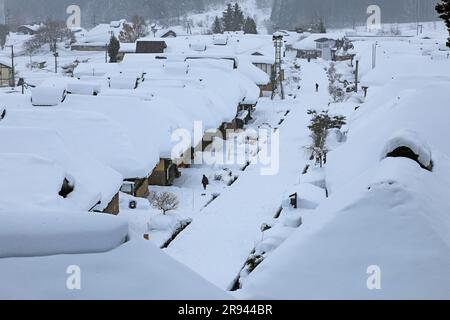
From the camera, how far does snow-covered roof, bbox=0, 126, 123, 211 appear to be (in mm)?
17625

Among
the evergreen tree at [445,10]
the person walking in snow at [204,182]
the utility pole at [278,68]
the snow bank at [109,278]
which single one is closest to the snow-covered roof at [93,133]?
the person walking in snow at [204,182]

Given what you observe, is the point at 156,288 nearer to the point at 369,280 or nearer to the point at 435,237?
the point at 369,280

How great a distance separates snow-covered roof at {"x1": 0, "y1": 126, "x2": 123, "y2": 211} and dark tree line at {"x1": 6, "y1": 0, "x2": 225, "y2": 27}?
141294mm

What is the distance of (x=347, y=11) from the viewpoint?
14712 cm

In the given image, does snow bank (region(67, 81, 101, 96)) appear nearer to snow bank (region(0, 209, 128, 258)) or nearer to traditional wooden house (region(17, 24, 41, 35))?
snow bank (region(0, 209, 128, 258))

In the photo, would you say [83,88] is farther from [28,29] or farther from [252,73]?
[28,29]

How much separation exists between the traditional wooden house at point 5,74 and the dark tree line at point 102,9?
101 m

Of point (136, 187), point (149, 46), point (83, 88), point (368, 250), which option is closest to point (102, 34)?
point (149, 46)

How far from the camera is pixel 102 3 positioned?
163m

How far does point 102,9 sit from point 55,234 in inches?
6450

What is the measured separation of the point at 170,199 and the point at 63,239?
16435 millimetres

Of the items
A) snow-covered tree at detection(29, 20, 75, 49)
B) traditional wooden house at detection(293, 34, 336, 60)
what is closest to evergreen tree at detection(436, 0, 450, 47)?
traditional wooden house at detection(293, 34, 336, 60)
